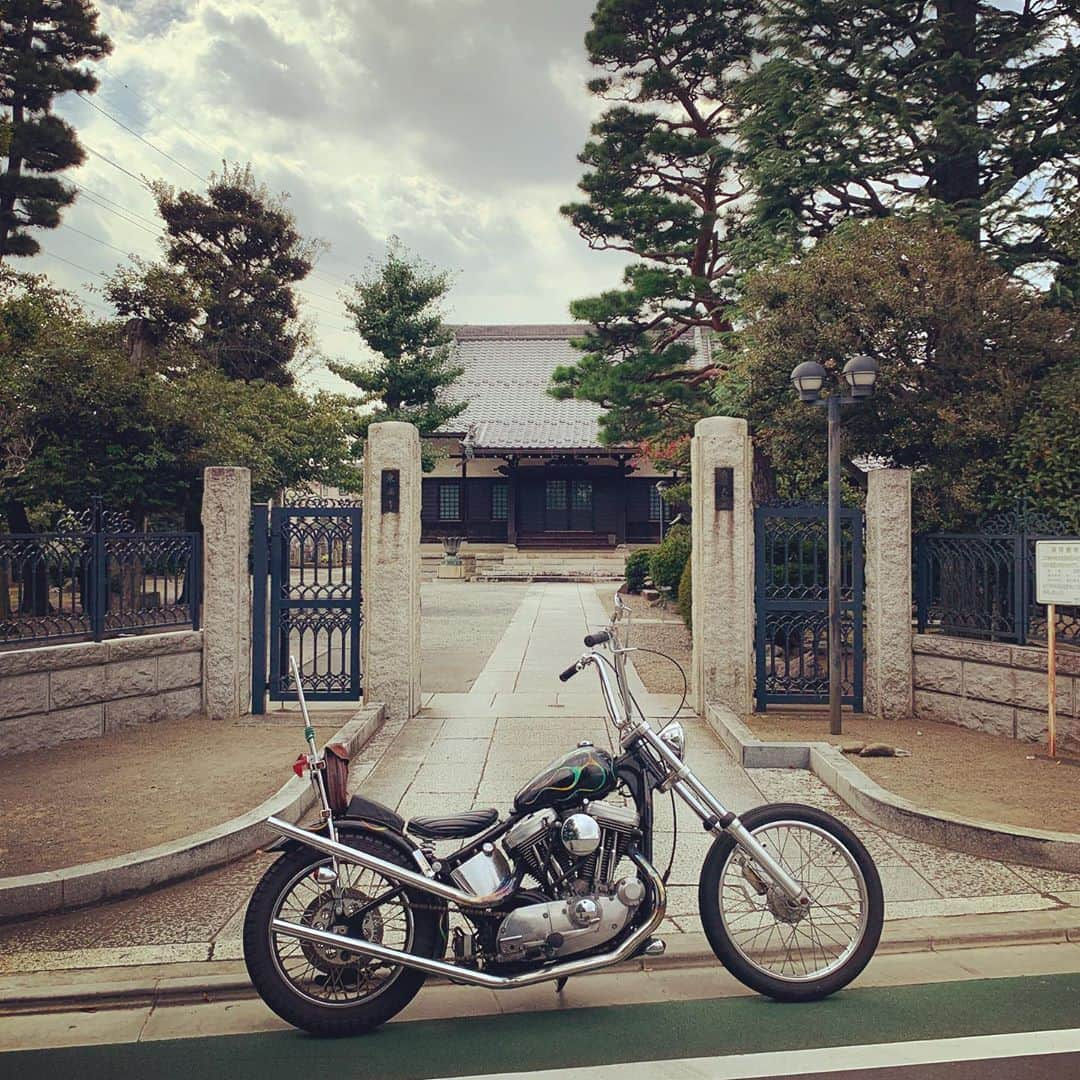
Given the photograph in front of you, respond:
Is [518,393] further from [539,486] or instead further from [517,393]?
[539,486]

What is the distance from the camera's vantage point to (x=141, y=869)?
4762mm

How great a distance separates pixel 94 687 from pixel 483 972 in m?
5.49

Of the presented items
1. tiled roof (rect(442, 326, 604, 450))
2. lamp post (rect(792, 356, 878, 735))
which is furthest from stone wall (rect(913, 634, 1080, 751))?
tiled roof (rect(442, 326, 604, 450))

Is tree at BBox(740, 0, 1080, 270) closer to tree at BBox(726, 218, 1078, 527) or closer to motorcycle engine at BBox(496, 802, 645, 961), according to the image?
tree at BBox(726, 218, 1078, 527)

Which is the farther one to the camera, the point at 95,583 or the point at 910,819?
the point at 95,583

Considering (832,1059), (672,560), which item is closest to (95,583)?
(832,1059)

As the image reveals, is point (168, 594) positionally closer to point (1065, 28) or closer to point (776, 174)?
point (776, 174)

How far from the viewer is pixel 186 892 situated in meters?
4.81

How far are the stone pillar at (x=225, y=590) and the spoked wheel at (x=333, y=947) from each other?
5.32m

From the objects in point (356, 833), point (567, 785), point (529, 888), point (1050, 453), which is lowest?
point (529, 888)

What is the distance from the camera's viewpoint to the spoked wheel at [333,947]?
335cm

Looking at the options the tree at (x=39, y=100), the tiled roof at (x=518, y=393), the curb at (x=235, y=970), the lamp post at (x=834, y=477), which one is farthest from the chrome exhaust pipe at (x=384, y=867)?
the tiled roof at (x=518, y=393)

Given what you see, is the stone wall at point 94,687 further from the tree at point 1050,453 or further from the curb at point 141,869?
the tree at point 1050,453

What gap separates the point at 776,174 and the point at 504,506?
77.1 feet
